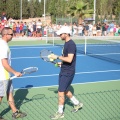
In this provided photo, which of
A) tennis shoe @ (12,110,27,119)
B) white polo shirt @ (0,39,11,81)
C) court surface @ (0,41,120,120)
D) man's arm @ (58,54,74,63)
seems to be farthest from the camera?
court surface @ (0,41,120,120)

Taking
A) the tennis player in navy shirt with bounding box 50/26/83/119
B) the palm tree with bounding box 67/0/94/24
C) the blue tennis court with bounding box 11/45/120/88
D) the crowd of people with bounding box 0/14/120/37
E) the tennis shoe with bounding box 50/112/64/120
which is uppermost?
the palm tree with bounding box 67/0/94/24

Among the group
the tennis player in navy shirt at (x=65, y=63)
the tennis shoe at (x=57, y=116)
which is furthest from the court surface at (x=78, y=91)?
the tennis player in navy shirt at (x=65, y=63)

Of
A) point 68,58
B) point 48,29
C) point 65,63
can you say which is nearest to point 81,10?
point 48,29

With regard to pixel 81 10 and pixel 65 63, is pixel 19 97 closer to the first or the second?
pixel 65 63

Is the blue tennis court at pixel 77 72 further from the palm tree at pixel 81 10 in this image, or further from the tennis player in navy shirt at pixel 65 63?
the palm tree at pixel 81 10

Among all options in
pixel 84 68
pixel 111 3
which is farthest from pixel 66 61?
pixel 111 3

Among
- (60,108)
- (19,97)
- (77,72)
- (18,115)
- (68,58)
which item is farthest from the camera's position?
(77,72)

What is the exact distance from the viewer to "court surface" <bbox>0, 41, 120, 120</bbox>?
6.81 metres

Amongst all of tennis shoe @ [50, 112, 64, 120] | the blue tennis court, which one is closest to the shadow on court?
the blue tennis court

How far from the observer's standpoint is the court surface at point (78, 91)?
6812mm

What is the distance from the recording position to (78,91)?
8.93 metres

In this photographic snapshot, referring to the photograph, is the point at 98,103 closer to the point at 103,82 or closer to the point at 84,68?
the point at 103,82

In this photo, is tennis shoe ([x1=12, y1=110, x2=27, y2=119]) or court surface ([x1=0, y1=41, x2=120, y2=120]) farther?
court surface ([x1=0, y1=41, x2=120, y2=120])

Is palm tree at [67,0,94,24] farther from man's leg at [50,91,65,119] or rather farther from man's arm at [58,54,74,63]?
man's arm at [58,54,74,63]
